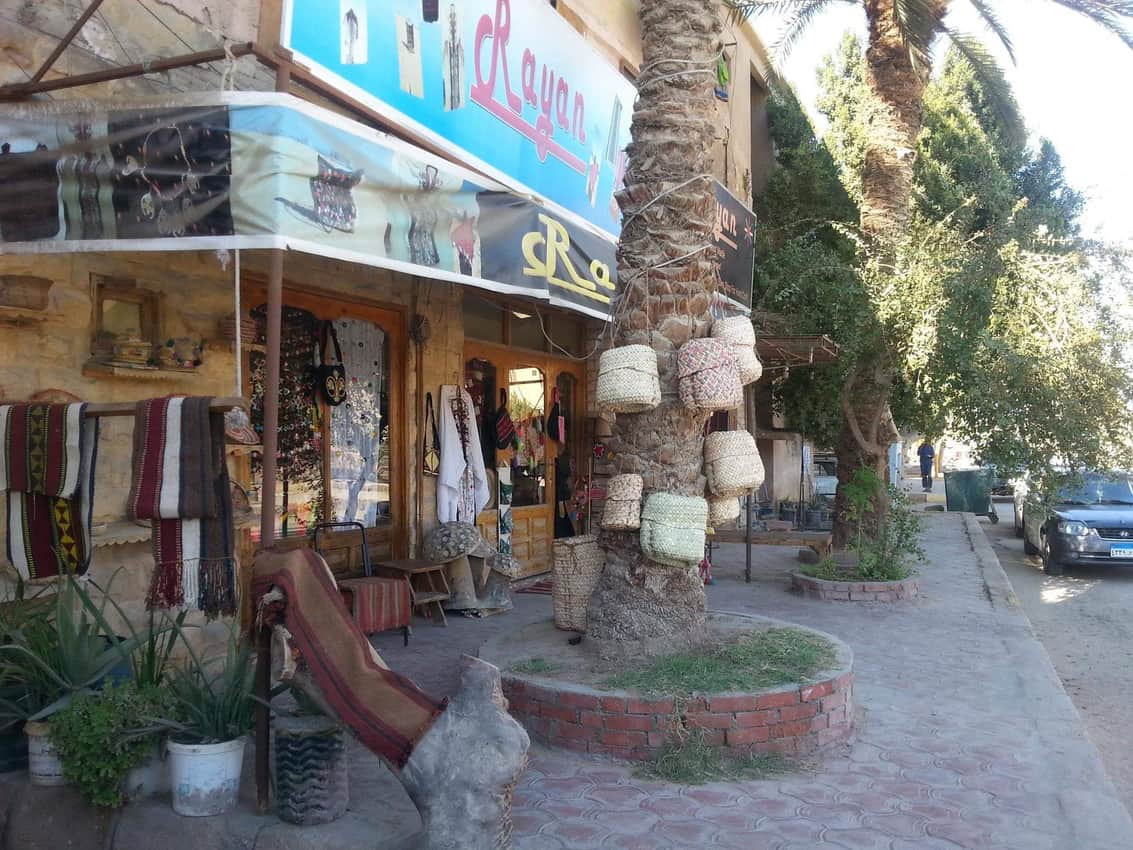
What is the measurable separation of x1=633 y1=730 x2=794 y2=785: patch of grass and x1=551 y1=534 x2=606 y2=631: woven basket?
145 centimetres

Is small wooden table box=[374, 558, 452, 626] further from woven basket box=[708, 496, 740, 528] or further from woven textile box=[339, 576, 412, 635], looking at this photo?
woven basket box=[708, 496, 740, 528]

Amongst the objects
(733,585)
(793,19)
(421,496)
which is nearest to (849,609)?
(733,585)

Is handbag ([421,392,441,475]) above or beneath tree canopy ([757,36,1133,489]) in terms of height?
beneath

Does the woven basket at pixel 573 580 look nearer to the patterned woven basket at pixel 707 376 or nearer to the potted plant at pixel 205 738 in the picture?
the patterned woven basket at pixel 707 376

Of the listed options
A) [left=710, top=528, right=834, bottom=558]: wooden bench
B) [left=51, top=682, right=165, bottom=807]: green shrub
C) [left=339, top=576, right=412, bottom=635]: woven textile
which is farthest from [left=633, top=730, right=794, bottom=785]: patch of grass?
[left=710, top=528, right=834, bottom=558]: wooden bench

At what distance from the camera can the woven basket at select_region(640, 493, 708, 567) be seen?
4.96m

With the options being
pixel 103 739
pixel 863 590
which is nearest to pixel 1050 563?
pixel 863 590

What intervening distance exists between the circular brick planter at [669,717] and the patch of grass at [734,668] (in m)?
0.10

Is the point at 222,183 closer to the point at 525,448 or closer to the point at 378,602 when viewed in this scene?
the point at 378,602

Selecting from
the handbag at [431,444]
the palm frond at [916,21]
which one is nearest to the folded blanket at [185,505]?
the handbag at [431,444]

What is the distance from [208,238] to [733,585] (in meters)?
7.73

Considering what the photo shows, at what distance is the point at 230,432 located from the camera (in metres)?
4.00

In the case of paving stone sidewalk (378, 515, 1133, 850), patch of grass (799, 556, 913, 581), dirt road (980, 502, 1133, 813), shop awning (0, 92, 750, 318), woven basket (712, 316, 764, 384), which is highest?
shop awning (0, 92, 750, 318)

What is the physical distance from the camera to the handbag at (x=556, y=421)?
10.6 meters
